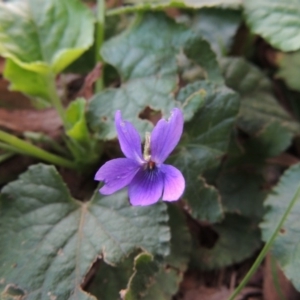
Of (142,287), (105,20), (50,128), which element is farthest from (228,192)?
(105,20)

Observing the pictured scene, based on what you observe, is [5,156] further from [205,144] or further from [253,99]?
[253,99]

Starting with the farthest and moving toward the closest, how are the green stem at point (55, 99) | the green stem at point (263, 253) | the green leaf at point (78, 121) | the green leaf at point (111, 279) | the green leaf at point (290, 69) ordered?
the green leaf at point (290, 69) < the green stem at point (55, 99) < the green leaf at point (78, 121) < the green leaf at point (111, 279) < the green stem at point (263, 253)

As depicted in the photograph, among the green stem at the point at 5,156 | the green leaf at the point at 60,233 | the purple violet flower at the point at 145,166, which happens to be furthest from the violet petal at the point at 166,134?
the green stem at the point at 5,156

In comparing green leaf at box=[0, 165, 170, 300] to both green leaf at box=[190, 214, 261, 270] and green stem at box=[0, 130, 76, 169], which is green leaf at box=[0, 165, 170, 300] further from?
green leaf at box=[190, 214, 261, 270]

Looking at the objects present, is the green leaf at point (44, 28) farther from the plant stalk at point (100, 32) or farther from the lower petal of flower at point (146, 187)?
the lower petal of flower at point (146, 187)

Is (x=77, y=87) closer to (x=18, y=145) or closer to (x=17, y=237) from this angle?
(x=18, y=145)

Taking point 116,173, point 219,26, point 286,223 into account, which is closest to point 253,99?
point 219,26
